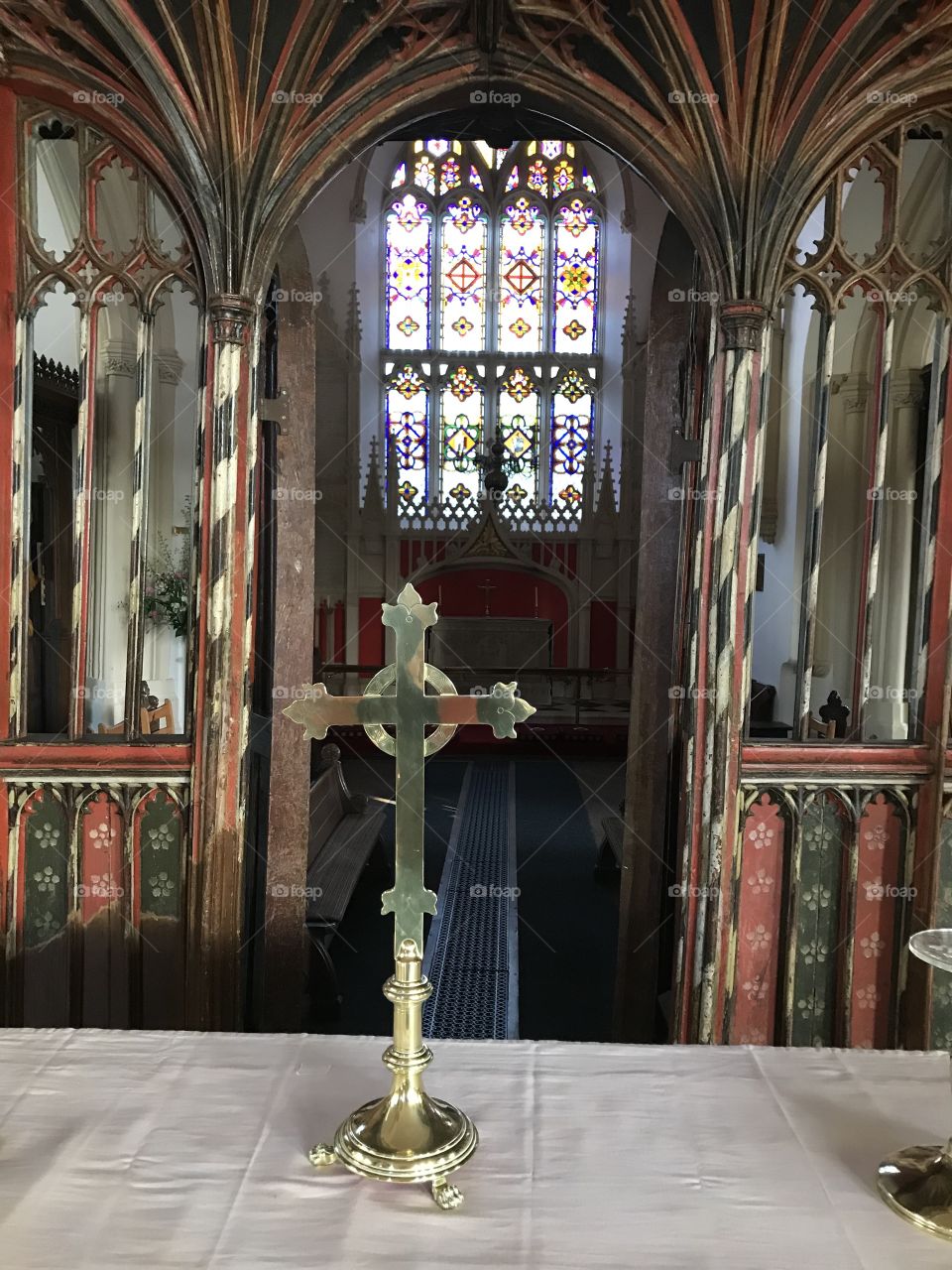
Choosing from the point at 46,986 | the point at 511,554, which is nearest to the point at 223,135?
the point at 46,986

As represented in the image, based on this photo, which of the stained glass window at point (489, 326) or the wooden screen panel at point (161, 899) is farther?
the stained glass window at point (489, 326)

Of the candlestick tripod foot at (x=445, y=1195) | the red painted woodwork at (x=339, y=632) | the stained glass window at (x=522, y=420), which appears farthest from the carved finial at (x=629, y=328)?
the candlestick tripod foot at (x=445, y=1195)

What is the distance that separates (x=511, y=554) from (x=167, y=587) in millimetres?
5747

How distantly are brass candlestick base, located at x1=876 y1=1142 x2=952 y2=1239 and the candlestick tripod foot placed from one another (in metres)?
0.56

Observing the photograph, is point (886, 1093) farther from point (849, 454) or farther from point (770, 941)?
point (849, 454)

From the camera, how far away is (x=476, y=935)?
4523 mm

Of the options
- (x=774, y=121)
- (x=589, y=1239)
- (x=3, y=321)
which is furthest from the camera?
(x=3, y=321)

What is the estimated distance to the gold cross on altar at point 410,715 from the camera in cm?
138

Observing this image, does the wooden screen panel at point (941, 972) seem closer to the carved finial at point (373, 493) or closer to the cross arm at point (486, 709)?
the cross arm at point (486, 709)

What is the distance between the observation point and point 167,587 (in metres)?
7.18

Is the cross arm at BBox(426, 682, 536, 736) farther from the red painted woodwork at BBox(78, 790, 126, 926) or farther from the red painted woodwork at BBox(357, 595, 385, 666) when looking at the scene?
the red painted woodwork at BBox(357, 595, 385, 666)

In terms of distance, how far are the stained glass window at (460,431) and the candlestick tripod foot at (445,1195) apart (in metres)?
11.5

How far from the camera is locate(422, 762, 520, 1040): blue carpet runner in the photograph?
3.66 metres

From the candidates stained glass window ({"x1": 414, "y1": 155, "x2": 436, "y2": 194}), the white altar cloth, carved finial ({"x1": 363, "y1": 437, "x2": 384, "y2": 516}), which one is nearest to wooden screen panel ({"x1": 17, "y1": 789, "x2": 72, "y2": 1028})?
the white altar cloth
